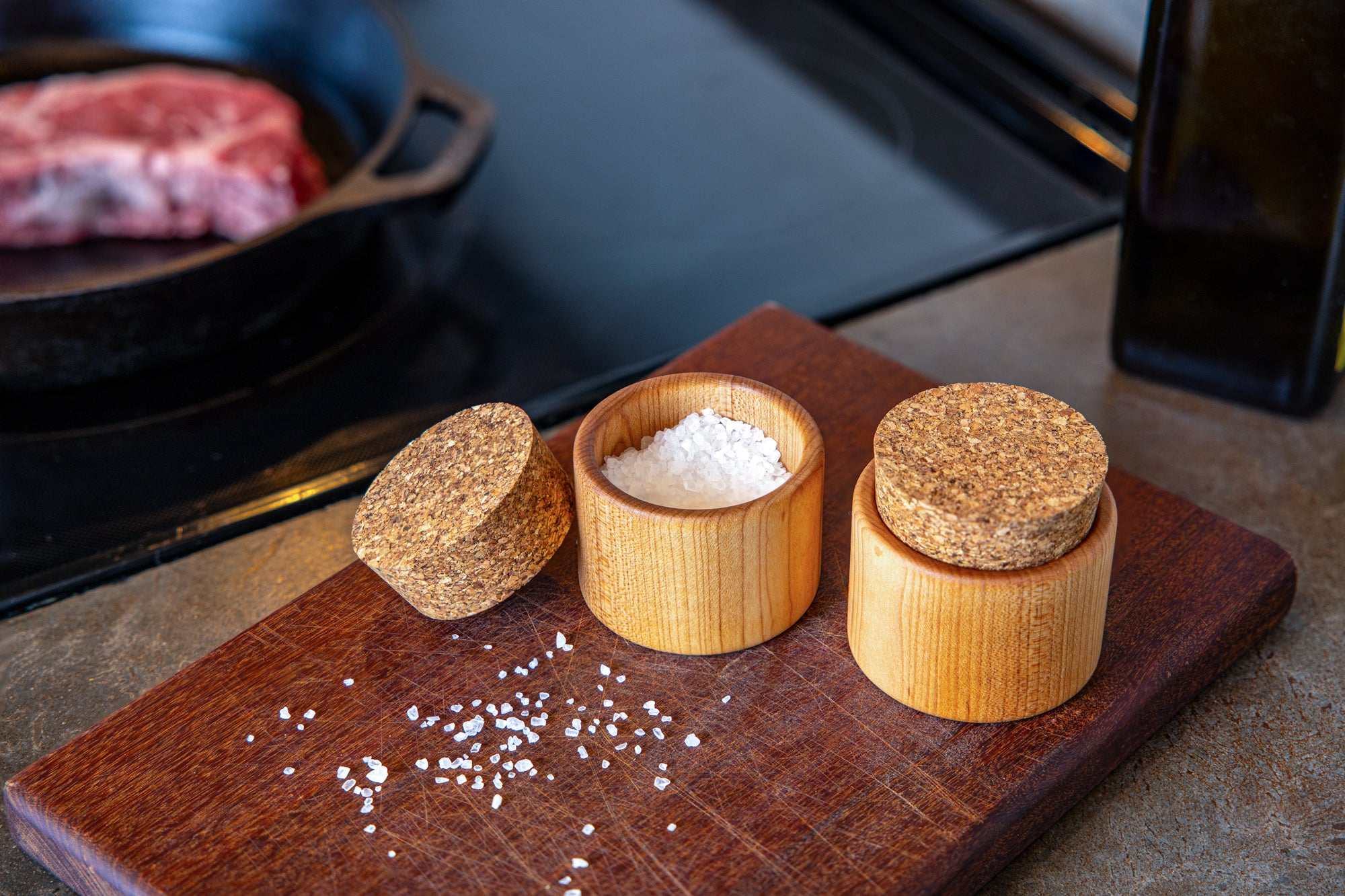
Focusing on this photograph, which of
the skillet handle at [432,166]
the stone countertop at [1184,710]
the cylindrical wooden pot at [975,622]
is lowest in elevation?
the stone countertop at [1184,710]

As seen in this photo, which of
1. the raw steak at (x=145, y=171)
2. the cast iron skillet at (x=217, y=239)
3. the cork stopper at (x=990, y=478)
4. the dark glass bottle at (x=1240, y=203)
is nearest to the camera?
the cork stopper at (x=990, y=478)

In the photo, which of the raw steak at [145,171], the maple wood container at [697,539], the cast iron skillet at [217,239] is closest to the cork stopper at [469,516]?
the maple wood container at [697,539]

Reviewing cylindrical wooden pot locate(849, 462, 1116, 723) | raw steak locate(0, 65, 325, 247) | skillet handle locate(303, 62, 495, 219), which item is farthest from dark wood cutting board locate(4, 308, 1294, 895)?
raw steak locate(0, 65, 325, 247)

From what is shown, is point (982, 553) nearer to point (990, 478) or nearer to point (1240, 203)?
point (990, 478)

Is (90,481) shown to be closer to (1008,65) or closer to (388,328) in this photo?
(388,328)

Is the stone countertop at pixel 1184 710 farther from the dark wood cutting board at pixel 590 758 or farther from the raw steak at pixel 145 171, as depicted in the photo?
the raw steak at pixel 145 171

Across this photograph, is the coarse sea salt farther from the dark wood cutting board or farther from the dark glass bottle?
the dark glass bottle
